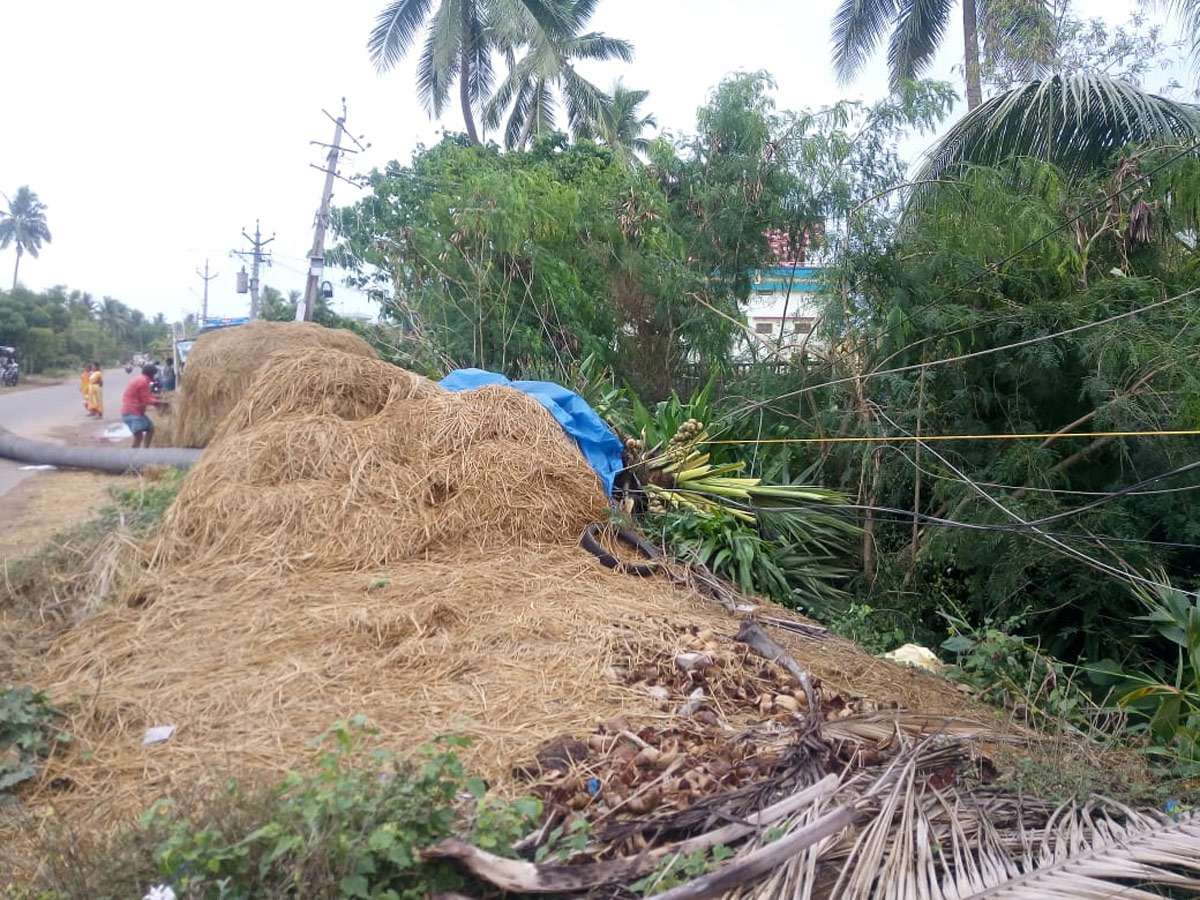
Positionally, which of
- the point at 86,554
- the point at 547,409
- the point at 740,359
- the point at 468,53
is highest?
the point at 468,53

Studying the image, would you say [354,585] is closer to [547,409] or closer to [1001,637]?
[547,409]

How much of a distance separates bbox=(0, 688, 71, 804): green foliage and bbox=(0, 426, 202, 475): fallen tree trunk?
4.49 metres

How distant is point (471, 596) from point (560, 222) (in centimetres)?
585

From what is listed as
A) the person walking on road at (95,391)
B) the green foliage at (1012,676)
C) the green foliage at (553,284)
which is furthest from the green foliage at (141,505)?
the person walking on road at (95,391)

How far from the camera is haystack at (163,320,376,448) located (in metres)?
10.1

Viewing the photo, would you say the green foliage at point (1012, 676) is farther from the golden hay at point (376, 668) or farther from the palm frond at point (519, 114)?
the palm frond at point (519, 114)

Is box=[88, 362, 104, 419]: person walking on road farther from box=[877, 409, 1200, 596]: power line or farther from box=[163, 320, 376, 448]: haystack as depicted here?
box=[877, 409, 1200, 596]: power line

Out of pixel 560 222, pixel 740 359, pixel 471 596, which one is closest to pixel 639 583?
pixel 471 596

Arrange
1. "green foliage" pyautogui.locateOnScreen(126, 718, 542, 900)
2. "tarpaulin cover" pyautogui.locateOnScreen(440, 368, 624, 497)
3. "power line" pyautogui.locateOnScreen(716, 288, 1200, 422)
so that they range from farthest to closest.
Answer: "tarpaulin cover" pyautogui.locateOnScreen(440, 368, 624, 497) < "power line" pyautogui.locateOnScreen(716, 288, 1200, 422) < "green foliage" pyautogui.locateOnScreen(126, 718, 542, 900)

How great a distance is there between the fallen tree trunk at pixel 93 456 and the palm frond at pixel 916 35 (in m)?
11.0

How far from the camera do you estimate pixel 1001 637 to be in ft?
15.9

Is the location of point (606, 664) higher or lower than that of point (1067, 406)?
lower

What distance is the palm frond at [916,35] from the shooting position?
45.2ft

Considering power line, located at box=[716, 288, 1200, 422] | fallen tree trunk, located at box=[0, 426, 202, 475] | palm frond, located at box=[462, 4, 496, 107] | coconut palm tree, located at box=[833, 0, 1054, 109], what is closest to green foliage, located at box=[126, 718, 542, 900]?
power line, located at box=[716, 288, 1200, 422]
